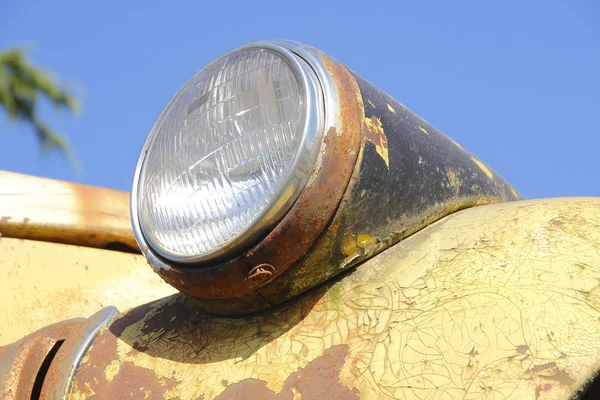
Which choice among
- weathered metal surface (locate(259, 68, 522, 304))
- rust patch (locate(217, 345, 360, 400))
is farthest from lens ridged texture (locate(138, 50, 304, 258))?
rust patch (locate(217, 345, 360, 400))

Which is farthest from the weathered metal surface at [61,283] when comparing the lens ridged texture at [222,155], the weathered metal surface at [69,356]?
the lens ridged texture at [222,155]

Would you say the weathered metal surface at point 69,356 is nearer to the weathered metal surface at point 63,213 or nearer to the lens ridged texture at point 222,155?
the lens ridged texture at point 222,155

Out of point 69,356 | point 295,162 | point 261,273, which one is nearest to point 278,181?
point 295,162

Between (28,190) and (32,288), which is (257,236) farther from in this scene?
(28,190)

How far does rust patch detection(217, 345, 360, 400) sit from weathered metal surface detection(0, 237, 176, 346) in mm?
865

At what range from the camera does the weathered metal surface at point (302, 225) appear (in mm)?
1266

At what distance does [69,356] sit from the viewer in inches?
57.5

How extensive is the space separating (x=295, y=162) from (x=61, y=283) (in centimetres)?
109

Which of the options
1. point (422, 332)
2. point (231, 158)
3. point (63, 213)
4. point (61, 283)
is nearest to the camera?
point (422, 332)

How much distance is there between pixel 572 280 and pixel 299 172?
415 millimetres

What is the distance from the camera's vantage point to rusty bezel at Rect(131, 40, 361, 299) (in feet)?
4.15

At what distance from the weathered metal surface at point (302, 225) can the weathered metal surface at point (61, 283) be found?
767 millimetres

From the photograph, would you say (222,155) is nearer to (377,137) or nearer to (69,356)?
(377,137)

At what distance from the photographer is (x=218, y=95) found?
4.77 feet
